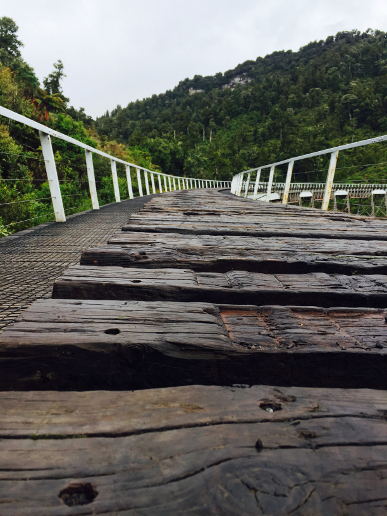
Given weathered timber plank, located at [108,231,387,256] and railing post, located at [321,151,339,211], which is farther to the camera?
railing post, located at [321,151,339,211]

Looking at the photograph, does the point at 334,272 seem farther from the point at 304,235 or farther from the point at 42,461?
the point at 42,461

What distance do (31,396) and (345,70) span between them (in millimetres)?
109265

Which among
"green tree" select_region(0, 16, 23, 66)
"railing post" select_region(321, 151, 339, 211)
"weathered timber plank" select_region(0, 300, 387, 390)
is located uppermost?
"green tree" select_region(0, 16, 23, 66)

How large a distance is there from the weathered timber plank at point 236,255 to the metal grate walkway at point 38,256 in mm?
328

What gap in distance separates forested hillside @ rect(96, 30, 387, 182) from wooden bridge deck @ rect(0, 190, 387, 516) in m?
39.3

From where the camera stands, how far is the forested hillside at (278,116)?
50688mm

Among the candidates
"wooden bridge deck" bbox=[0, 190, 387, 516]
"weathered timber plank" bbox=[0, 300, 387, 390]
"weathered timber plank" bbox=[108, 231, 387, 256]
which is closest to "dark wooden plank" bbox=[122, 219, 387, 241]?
"weathered timber plank" bbox=[108, 231, 387, 256]

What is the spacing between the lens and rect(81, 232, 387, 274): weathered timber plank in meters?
1.27

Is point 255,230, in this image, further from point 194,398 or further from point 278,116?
point 278,116

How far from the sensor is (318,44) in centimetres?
11375

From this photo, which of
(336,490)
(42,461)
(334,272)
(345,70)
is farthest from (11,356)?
(345,70)

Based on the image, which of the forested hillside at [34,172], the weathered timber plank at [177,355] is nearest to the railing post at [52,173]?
the forested hillside at [34,172]

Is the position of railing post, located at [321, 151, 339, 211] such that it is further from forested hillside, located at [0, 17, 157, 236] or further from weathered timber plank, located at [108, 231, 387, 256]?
forested hillside, located at [0, 17, 157, 236]

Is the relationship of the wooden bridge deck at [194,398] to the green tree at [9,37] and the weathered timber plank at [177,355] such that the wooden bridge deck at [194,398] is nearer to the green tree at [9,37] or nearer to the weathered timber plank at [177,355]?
the weathered timber plank at [177,355]
